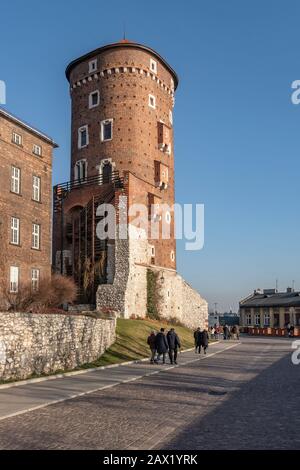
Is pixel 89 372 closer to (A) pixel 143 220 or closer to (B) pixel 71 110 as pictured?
(A) pixel 143 220

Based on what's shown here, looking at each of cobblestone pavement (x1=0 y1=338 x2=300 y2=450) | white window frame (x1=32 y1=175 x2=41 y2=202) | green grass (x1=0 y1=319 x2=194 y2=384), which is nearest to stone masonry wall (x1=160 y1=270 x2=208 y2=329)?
green grass (x1=0 y1=319 x2=194 y2=384)

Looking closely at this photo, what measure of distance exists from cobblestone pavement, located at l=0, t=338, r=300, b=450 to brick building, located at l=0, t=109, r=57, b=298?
43.2 feet

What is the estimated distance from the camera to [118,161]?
44562 millimetres

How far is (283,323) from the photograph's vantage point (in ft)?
261

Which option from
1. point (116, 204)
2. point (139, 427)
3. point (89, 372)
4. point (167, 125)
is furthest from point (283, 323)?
point (139, 427)

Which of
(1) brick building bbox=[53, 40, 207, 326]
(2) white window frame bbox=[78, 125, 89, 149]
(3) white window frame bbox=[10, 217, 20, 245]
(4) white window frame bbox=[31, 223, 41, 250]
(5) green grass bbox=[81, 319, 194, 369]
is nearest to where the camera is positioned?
(5) green grass bbox=[81, 319, 194, 369]

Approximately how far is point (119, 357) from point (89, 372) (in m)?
5.05

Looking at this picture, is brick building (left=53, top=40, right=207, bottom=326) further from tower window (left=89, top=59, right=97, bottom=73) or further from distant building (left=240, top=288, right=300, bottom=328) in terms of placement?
distant building (left=240, top=288, right=300, bottom=328)

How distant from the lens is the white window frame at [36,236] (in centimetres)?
3014

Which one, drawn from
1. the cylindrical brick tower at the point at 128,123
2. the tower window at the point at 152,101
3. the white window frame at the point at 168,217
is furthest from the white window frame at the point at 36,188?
the tower window at the point at 152,101

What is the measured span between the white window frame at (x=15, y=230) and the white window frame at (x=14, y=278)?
1.42 m

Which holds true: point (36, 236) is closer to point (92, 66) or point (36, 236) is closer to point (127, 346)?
point (127, 346)

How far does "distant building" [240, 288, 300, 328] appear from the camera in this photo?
78750 mm

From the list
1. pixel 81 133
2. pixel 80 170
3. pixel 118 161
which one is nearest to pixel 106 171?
pixel 118 161
